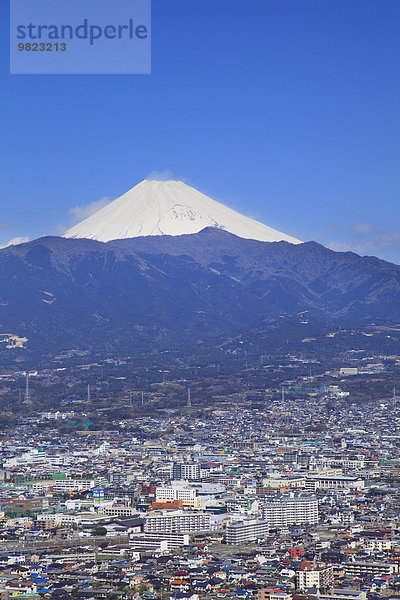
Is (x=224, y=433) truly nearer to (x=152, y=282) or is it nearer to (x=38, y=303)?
(x=38, y=303)

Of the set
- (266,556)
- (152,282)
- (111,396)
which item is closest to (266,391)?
(111,396)

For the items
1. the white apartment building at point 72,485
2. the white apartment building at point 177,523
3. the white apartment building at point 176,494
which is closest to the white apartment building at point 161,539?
the white apartment building at point 177,523

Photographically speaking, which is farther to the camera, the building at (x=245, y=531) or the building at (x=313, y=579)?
the building at (x=245, y=531)

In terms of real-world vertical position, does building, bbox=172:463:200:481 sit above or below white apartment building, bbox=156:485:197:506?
above

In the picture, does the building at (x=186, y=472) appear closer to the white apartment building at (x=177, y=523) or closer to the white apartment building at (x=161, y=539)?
the white apartment building at (x=177, y=523)

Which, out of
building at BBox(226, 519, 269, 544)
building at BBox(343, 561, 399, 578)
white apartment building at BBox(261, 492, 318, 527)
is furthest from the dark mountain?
building at BBox(343, 561, 399, 578)

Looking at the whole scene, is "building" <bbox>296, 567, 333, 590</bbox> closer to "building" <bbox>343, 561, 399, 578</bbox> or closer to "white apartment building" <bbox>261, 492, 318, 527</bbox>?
"building" <bbox>343, 561, 399, 578</bbox>

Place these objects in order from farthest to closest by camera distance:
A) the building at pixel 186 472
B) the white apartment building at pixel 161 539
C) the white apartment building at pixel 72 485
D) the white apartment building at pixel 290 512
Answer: the building at pixel 186 472, the white apartment building at pixel 72 485, the white apartment building at pixel 290 512, the white apartment building at pixel 161 539
